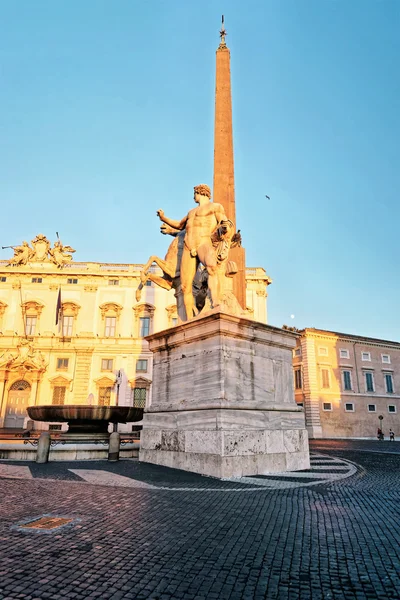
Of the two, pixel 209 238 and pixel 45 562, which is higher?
pixel 209 238

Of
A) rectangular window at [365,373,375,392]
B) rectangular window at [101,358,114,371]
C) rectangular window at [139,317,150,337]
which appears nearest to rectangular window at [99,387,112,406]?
rectangular window at [101,358,114,371]

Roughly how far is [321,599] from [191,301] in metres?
6.08

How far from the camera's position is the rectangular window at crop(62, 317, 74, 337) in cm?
3634

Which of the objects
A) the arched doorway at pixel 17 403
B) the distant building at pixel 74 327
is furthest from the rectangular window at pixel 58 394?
the arched doorway at pixel 17 403

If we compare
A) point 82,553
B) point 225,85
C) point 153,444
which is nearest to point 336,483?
point 153,444

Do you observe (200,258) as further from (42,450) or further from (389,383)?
(389,383)

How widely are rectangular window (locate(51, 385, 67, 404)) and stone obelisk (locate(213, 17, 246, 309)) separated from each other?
29.6 metres

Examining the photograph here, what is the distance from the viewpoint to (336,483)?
523 centimetres

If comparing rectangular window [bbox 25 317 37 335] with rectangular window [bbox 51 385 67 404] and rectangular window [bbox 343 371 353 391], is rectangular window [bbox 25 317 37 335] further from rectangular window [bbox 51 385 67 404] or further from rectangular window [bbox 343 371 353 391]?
rectangular window [bbox 343 371 353 391]

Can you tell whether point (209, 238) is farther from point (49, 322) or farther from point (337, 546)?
point (49, 322)

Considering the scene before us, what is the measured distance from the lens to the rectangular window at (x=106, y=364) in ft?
116

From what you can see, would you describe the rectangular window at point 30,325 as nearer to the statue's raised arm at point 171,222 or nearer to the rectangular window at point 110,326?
the rectangular window at point 110,326

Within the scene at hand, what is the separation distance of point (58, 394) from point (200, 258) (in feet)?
100

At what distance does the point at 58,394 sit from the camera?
3403 cm
